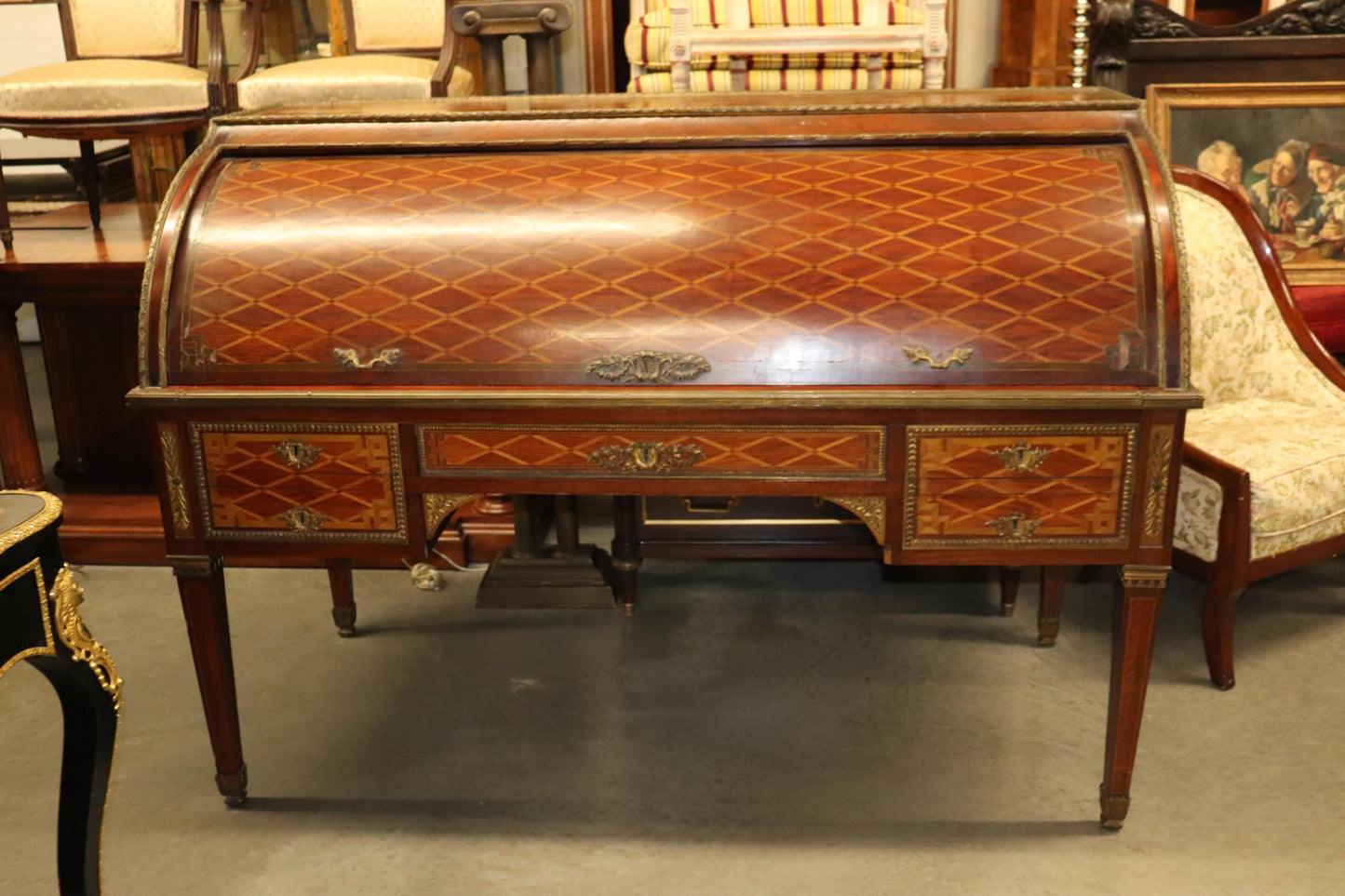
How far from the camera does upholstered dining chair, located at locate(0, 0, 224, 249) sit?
4285mm

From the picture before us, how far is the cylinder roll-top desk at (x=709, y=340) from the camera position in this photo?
221 cm

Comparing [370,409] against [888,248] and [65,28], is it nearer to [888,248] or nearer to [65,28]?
[888,248]

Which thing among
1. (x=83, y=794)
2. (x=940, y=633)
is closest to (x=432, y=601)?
(x=940, y=633)

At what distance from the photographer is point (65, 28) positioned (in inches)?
193

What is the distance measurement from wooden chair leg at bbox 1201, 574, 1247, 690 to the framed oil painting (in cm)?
157

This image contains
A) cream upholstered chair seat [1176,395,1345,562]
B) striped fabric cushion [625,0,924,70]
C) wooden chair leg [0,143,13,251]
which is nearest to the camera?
cream upholstered chair seat [1176,395,1345,562]

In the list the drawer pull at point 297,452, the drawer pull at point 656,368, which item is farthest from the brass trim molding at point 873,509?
the drawer pull at point 297,452

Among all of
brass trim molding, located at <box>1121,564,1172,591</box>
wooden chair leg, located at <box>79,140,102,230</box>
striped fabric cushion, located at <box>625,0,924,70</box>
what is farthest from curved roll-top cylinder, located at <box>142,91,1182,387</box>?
striped fabric cushion, located at <box>625,0,924,70</box>

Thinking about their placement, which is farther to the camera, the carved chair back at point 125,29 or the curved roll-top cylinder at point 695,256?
the carved chair back at point 125,29

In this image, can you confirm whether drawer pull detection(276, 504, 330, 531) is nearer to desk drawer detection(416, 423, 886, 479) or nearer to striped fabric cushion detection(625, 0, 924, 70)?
desk drawer detection(416, 423, 886, 479)

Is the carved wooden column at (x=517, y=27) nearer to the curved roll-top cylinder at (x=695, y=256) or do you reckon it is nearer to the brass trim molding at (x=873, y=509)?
the curved roll-top cylinder at (x=695, y=256)

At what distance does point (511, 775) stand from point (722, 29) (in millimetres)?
3380

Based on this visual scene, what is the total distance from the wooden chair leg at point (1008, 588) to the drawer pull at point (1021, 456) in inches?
43.7

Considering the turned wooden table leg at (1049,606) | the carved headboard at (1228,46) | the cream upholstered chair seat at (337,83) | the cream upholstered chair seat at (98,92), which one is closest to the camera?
the turned wooden table leg at (1049,606)
